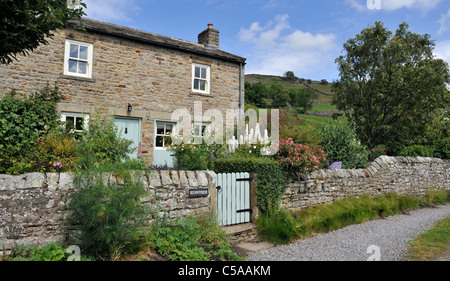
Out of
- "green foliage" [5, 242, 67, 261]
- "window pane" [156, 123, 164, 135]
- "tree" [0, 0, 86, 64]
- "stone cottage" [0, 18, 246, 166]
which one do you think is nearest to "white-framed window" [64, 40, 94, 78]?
"stone cottage" [0, 18, 246, 166]

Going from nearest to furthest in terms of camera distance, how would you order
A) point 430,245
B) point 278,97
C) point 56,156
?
point 56,156 → point 430,245 → point 278,97

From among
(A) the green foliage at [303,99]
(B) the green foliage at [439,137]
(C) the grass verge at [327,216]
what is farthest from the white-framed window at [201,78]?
(A) the green foliage at [303,99]

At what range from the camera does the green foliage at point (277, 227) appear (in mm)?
5852

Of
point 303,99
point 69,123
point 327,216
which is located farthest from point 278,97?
point 327,216

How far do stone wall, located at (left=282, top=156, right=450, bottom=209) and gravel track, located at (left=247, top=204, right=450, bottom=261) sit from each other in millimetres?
1105

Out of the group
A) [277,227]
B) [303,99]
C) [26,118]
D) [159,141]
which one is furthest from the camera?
[303,99]

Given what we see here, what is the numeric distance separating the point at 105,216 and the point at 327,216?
5.22 m

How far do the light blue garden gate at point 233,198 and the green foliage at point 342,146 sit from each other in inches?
176

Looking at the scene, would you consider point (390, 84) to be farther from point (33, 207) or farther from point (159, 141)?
point (33, 207)

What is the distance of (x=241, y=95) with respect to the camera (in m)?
13.5

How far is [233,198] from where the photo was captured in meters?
6.10

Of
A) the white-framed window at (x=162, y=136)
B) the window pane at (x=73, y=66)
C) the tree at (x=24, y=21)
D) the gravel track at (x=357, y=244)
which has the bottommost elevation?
the gravel track at (x=357, y=244)

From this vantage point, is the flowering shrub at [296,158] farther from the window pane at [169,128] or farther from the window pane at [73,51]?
the window pane at [73,51]
